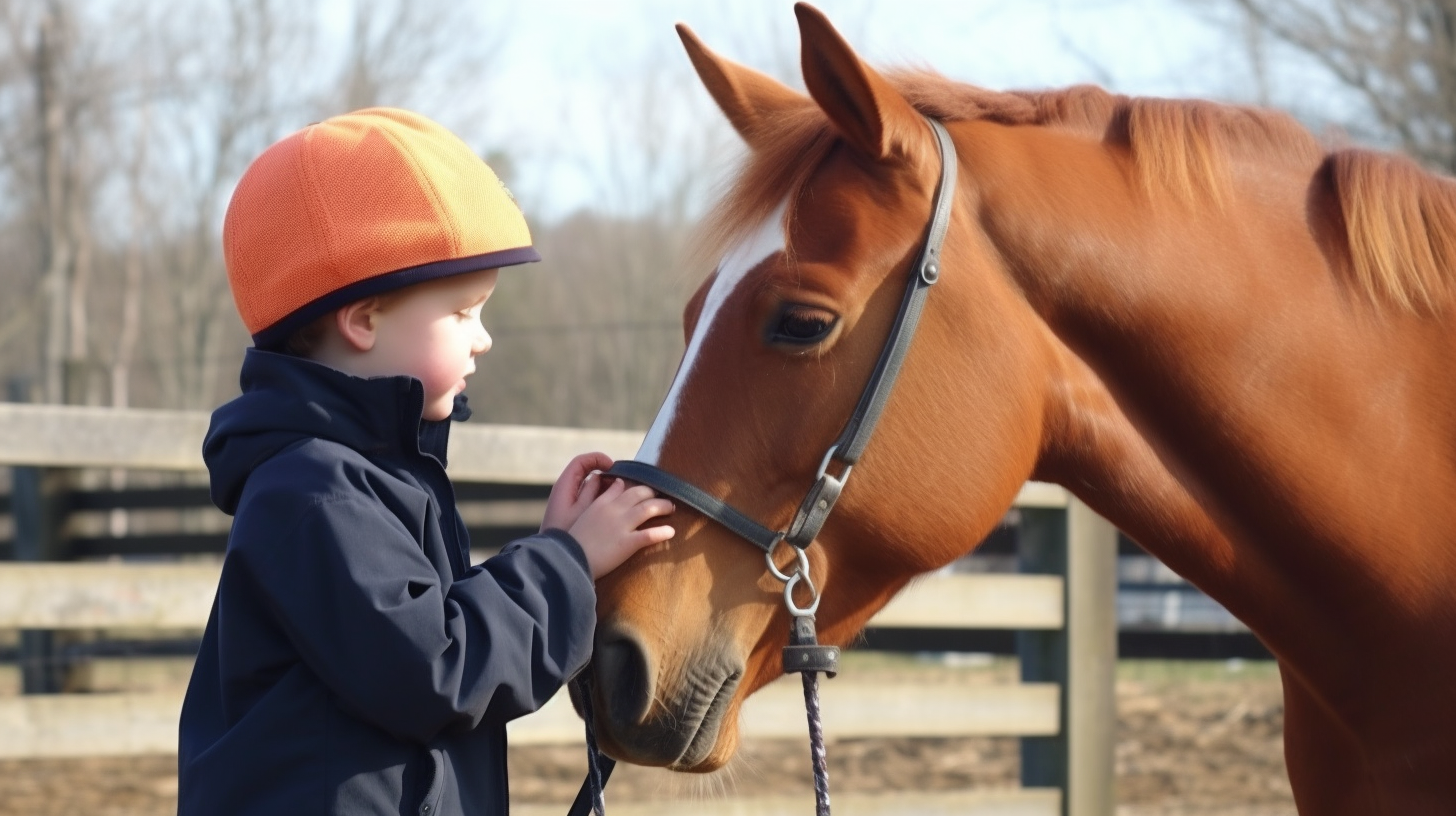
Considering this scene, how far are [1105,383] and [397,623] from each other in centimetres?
110

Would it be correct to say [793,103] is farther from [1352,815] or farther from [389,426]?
[1352,815]

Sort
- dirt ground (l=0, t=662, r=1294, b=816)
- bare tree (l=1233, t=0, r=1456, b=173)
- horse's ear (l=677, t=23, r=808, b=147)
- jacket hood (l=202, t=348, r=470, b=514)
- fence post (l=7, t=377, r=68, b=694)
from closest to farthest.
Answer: jacket hood (l=202, t=348, r=470, b=514)
horse's ear (l=677, t=23, r=808, b=147)
fence post (l=7, t=377, r=68, b=694)
dirt ground (l=0, t=662, r=1294, b=816)
bare tree (l=1233, t=0, r=1456, b=173)

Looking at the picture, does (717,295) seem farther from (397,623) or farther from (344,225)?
(397,623)

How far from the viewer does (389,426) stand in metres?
1.78

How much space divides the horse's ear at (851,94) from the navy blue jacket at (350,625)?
2.32 feet

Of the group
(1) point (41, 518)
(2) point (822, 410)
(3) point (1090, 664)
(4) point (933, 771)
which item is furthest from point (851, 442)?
(4) point (933, 771)

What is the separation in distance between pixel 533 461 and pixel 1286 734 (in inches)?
84.5

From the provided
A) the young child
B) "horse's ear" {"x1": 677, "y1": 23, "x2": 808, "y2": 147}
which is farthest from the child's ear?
"horse's ear" {"x1": 677, "y1": 23, "x2": 808, "y2": 147}

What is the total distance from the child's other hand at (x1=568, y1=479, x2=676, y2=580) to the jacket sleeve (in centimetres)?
14

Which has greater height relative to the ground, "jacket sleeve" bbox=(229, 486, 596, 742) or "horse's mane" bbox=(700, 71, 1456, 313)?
"horse's mane" bbox=(700, 71, 1456, 313)

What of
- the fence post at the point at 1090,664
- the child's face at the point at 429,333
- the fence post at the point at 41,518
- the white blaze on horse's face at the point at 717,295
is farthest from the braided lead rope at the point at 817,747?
the fence post at the point at 41,518

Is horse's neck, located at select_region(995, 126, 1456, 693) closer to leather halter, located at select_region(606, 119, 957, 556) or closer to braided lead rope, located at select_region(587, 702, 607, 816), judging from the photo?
leather halter, located at select_region(606, 119, 957, 556)

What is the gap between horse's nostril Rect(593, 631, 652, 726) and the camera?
1.85m

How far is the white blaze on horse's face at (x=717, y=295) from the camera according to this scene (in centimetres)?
197
